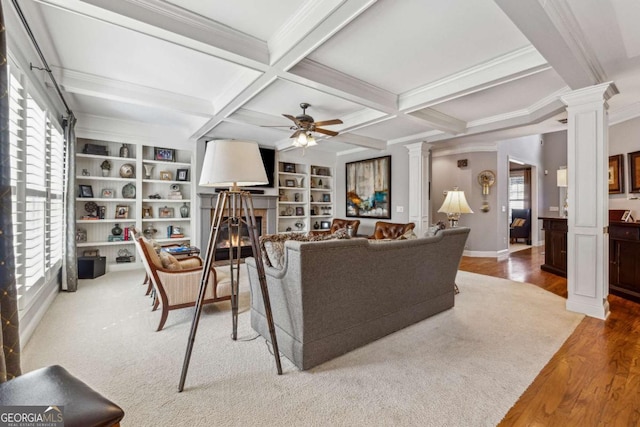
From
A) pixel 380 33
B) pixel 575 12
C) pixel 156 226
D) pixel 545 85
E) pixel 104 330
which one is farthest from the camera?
pixel 156 226

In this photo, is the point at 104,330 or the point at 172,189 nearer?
the point at 104,330

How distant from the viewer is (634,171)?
167 inches

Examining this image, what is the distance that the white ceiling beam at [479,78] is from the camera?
8.93 ft

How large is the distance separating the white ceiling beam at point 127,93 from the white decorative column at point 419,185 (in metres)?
3.65

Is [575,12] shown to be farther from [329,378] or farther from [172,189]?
[172,189]

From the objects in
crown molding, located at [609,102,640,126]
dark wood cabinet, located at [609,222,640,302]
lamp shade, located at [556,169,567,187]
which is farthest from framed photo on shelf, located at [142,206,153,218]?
crown molding, located at [609,102,640,126]

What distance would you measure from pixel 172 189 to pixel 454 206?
4975 millimetres

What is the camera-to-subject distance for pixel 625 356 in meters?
2.27

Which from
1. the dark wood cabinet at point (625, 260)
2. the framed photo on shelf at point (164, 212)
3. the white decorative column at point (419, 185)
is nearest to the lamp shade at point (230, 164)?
the framed photo on shelf at point (164, 212)

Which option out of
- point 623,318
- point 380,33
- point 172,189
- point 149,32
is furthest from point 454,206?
point 172,189

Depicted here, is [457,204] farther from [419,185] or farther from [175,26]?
[175,26]

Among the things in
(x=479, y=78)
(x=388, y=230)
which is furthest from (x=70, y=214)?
(x=479, y=78)

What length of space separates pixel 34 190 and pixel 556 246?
706 centimetres

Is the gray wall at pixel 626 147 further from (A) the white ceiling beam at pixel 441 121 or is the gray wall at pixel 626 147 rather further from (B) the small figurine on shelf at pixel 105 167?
(B) the small figurine on shelf at pixel 105 167
